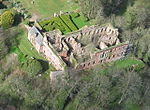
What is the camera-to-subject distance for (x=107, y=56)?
8188 centimetres

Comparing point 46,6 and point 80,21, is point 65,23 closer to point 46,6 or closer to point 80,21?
point 80,21

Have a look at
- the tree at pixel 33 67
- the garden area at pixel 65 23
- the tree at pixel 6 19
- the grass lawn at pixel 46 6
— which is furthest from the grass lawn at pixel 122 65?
the tree at pixel 6 19

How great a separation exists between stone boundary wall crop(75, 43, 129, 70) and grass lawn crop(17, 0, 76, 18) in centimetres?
1940

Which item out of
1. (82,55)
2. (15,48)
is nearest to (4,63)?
(15,48)

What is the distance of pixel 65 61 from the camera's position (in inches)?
3127

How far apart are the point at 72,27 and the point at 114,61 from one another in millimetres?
13207

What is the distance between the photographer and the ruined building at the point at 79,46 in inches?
3123

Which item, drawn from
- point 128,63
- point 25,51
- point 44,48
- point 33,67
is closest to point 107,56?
point 128,63

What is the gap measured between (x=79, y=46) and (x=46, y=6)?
18889 millimetres

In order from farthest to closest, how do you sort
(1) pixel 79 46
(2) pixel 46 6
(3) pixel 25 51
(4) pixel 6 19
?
(2) pixel 46 6 → (4) pixel 6 19 → (3) pixel 25 51 → (1) pixel 79 46

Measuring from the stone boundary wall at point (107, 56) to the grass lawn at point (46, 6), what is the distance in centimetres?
1940

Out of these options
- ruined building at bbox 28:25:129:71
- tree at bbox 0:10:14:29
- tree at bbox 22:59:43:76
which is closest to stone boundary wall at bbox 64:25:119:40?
ruined building at bbox 28:25:129:71

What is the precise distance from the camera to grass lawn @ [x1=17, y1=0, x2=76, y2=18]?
93.7m

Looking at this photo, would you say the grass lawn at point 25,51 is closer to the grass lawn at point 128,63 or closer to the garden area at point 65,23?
the garden area at point 65,23
